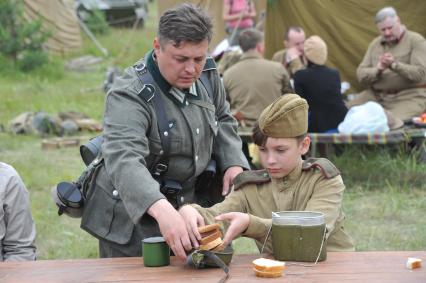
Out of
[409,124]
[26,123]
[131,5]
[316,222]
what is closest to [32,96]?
[26,123]

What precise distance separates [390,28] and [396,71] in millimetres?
451

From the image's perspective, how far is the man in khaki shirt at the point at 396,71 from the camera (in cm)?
880

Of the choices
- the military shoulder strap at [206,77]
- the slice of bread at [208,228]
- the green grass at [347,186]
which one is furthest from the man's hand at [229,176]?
the green grass at [347,186]

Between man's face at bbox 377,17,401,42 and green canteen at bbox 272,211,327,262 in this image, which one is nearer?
green canteen at bbox 272,211,327,262

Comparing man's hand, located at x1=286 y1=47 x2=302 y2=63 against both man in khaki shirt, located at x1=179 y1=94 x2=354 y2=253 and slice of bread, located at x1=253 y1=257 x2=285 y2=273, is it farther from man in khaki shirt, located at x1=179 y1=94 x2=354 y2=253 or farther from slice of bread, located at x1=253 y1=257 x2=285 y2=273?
slice of bread, located at x1=253 y1=257 x2=285 y2=273

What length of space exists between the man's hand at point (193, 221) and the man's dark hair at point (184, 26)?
62 centimetres

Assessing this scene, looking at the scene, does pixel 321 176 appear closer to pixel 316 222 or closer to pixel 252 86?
pixel 316 222

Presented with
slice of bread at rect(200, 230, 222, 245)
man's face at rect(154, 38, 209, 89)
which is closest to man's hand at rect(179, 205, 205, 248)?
slice of bread at rect(200, 230, 222, 245)

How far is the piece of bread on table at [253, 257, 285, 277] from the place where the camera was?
114 inches

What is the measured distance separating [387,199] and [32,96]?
7436 millimetres

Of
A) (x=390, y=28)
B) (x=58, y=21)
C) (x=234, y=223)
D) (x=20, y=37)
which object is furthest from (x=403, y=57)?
(x=58, y=21)

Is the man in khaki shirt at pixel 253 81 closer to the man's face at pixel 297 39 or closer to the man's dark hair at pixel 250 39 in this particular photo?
the man's dark hair at pixel 250 39

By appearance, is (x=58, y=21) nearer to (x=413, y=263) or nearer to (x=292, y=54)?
(x=292, y=54)

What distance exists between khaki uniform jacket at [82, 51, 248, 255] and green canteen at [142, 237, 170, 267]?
0.11 m
